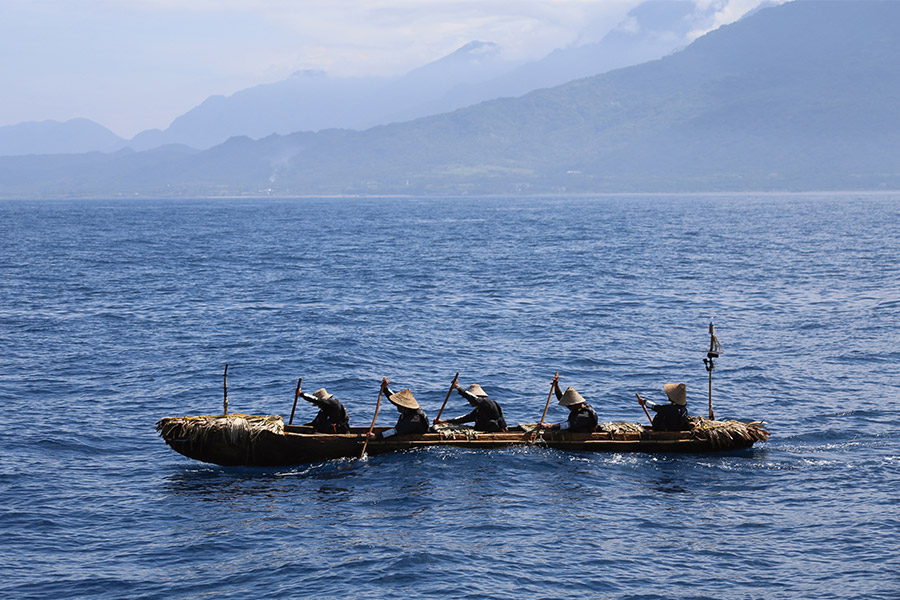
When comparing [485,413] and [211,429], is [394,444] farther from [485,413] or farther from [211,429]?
[211,429]

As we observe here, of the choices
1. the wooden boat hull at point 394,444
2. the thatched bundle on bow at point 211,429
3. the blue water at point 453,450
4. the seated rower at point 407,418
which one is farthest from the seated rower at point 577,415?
the thatched bundle on bow at point 211,429

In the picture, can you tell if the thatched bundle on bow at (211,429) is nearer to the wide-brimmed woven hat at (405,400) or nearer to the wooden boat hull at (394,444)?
the wooden boat hull at (394,444)

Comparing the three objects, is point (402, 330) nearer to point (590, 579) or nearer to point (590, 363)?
point (590, 363)

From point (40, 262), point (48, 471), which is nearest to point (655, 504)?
point (48, 471)

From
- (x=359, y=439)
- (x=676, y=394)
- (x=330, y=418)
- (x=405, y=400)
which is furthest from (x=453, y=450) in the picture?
(x=676, y=394)

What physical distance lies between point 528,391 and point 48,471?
52.7 ft

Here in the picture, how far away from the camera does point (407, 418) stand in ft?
A: 84.5

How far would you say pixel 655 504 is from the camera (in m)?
22.2

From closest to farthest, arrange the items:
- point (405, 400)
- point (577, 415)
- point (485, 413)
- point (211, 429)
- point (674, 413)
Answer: point (211, 429), point (405, 400), point (674, 413), point (577, 415), point (485, 413)

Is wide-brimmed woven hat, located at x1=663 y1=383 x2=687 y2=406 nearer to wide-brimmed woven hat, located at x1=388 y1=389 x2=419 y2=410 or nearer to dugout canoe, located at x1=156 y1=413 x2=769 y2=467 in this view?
dugout canoe, located at x1=156 y1=413 x2=769 y2=467

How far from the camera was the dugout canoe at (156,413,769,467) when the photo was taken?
2442cm

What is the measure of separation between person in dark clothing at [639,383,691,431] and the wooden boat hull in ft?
1.13

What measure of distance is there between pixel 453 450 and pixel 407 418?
1.53m

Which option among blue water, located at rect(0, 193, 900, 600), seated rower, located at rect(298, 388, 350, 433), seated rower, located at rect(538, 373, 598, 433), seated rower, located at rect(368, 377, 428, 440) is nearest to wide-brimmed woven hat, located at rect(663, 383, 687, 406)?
blue water, located at rect(0, 193, 900, 600)
